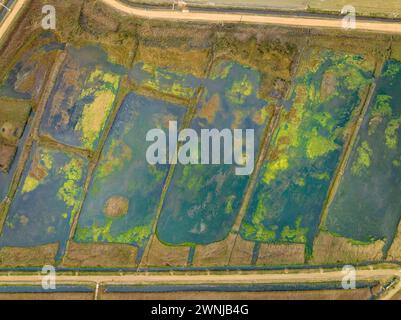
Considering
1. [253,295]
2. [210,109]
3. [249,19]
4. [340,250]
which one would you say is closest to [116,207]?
[210,109]

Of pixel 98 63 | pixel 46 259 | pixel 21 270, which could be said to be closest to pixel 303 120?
pixel 98 63

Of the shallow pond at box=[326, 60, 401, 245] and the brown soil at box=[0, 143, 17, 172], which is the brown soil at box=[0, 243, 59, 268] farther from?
the shallow pond at box=[326, 60, 401, 245]

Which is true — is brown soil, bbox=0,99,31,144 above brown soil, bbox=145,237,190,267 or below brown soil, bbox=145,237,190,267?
above

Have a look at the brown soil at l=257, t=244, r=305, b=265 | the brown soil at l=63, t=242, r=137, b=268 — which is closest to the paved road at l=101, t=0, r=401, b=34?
the brown soil at l=257, t=244, r=305, b=265

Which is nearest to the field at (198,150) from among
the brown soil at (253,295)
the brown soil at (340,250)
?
the brown soil at (340,250)

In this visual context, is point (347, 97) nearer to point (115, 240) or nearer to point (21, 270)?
point (115, 240)
